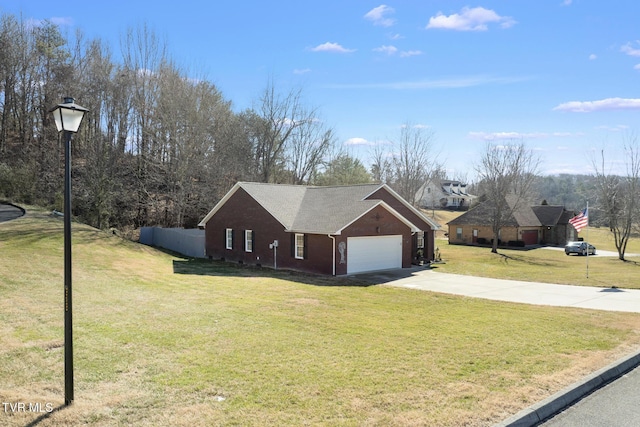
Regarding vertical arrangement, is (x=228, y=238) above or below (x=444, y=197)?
below

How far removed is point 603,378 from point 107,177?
35858 millimetres

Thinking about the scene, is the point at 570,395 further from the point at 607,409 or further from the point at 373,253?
the point at 373,253

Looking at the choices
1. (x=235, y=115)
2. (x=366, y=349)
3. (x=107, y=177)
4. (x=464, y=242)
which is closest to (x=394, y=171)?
(x=464, y=242)

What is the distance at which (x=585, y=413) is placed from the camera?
656 centimetres

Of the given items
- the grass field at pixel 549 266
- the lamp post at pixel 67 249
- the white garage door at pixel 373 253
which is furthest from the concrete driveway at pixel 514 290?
the lamp post at pixel 67 249

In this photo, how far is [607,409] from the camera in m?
6.71

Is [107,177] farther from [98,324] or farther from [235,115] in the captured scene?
[98,324]

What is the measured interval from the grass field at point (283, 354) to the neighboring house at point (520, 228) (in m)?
37.5

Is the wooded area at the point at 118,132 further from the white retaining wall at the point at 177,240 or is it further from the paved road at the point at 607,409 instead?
the paved road at the point at 607,409

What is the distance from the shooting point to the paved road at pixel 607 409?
6227 mm

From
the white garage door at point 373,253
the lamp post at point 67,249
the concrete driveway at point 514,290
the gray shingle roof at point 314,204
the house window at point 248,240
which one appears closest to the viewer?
the lamp post at point 67,249

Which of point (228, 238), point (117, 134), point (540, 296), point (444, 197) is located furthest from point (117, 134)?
point (444, 197)

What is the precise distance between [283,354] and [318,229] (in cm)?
1519

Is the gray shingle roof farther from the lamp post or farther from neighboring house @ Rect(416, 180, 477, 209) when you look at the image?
neighboring house @ Rect(416, 180, 477, 209)
